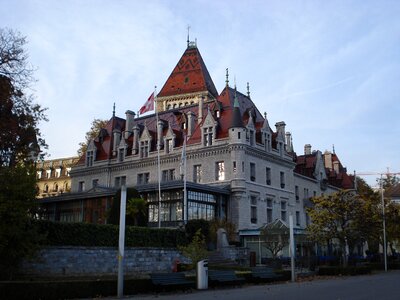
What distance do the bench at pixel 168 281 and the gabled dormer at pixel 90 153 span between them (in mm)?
40347

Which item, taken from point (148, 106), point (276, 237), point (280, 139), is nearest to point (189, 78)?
point (280, 139)

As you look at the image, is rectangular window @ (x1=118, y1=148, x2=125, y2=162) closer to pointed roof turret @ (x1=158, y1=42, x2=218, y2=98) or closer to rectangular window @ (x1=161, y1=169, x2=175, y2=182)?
rectangular window @ (x1=161, y1=169, x2=175, y2=182)

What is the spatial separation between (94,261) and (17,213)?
901cm

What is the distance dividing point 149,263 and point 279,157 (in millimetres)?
25891

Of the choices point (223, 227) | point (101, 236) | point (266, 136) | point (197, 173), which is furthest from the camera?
point (266, 136)

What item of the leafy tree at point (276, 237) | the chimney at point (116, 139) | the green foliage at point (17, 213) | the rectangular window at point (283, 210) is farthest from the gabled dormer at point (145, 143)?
the green foliage at point (17, 213)

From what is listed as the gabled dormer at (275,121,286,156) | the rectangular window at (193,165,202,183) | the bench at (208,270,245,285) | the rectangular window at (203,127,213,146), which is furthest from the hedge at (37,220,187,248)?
the gabled dormer at (275,121,286,156)

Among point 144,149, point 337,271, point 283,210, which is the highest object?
point 144,149

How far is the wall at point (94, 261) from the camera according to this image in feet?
77.7

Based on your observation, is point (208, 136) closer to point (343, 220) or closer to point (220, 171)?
point (220, 171)

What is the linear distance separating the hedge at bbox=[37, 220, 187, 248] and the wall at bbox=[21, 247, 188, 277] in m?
0.38

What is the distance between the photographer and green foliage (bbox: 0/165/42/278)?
18.3 meters

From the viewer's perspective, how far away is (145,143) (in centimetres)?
5350

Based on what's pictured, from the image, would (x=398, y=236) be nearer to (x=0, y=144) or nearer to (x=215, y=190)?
(x=215, y=190)
